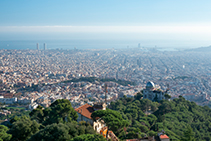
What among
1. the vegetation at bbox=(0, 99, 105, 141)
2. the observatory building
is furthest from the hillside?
the vegetation at bbox=(0, 99, 105, 141)

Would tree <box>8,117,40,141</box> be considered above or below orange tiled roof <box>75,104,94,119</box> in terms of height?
below

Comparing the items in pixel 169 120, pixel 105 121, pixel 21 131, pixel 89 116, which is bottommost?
pixel 169 120

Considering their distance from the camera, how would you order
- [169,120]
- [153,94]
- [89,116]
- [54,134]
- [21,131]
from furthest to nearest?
[153,94] → [169,120] → [89,116] → [21,131] → [54,134]

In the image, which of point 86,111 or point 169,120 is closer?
point 86,111

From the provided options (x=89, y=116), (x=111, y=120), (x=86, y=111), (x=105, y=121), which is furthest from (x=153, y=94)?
(x=105, y=121)

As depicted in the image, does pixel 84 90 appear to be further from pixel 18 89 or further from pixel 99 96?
pixel 18 89

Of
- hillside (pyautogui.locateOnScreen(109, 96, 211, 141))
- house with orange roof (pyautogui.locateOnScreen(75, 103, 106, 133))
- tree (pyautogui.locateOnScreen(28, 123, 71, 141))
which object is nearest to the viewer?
tree (pyautogui.locateOnScreen(28, 123, 71, 141))

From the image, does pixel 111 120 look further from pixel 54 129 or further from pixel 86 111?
pixel 54 129

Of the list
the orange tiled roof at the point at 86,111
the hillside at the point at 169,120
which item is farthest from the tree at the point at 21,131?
the hillside at the point at 169,120

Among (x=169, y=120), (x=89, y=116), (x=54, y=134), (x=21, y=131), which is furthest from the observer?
(x=169, y=120)

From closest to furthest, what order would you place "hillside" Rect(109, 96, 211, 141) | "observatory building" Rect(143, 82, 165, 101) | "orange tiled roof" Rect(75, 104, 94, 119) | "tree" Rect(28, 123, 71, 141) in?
"tree" Rect(28, 123, 71, 141), "orange tiled roof" Rect(75, 104, 94, 119), "hillside" Rect(109, 96, 211, 141), "observatory building" Rect(143, 82, 165, 101)

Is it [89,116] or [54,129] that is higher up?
[54,129]

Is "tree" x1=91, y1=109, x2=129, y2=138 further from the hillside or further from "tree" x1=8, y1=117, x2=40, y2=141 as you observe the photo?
"tree" x1=8, y1=117, x2=40, y2=141
